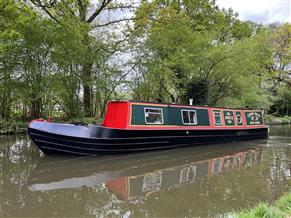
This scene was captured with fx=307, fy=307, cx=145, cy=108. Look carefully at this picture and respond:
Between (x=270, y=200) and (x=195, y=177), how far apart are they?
1.84 meters

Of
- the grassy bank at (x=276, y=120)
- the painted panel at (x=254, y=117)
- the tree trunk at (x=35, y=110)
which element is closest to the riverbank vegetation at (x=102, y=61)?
the tree trunk at (x=35, y=110)

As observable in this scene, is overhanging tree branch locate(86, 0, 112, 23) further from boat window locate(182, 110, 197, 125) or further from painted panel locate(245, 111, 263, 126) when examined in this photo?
painted panel locate(245, 111, 263, 126)

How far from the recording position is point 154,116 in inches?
368

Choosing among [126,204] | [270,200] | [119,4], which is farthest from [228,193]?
[119,4]

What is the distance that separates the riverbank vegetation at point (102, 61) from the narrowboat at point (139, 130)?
Result: 3.44m

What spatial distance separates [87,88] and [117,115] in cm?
523

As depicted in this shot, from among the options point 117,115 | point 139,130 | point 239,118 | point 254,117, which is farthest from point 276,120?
point 117,115

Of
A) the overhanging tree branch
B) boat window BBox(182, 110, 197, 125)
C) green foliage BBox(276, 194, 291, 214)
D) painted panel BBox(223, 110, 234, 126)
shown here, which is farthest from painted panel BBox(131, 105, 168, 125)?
the overhanging tree branch

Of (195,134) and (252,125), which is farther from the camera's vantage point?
(252,125)

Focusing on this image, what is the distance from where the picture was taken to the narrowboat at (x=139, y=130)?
25.8 ft

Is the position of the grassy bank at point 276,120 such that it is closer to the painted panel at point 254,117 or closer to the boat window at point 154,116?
the painted panel at point 254,117

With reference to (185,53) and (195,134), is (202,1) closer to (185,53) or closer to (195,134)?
(185,53)

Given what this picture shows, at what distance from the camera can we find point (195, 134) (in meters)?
10.5

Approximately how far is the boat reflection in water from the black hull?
0.25 m
